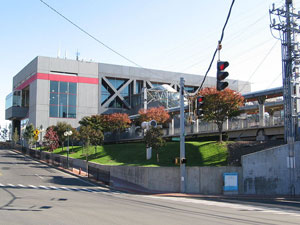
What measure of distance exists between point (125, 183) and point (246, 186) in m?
10.3

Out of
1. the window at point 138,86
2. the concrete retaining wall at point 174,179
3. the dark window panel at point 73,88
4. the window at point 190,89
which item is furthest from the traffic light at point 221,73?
the window at point 190,89

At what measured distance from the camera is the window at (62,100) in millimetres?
75438

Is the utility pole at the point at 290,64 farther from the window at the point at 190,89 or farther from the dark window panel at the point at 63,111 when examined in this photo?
the window at the point at 190,89

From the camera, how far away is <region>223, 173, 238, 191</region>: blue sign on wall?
83.7ft

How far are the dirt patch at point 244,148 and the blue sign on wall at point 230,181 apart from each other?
3.40 m

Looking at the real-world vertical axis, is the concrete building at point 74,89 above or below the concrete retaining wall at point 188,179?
above

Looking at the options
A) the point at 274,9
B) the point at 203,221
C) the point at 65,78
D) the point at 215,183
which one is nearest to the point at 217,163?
the point at 215,183

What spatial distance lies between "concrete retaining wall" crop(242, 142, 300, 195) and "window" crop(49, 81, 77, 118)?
183 ft

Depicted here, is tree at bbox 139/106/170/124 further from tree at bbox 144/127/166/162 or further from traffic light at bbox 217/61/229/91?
traffic light at bbox 217/61/229/91

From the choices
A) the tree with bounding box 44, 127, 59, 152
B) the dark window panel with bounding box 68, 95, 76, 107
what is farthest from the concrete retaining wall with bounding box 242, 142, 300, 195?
the dark window panel with bounding box 68, 95, 76, 107

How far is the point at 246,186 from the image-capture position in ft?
86.4

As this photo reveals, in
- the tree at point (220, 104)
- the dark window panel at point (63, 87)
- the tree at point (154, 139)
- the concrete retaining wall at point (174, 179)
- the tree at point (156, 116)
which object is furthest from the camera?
the dark window panel at point (63, 87)

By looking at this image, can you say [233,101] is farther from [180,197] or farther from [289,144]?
[180,197]

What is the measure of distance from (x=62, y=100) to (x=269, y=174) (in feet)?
189
